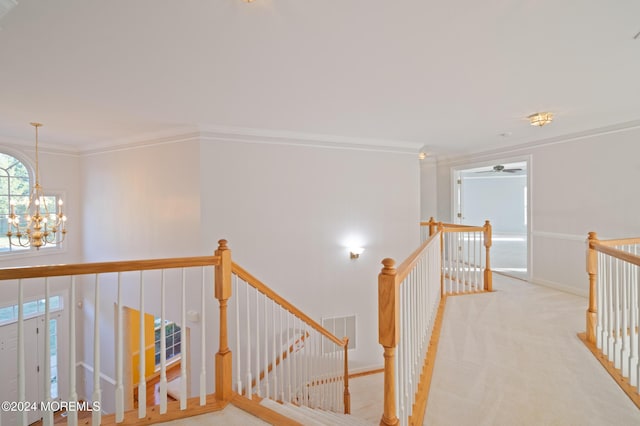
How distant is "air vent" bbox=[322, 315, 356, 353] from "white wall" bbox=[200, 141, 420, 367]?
104 millimetres

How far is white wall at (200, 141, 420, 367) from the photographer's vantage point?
4094mm

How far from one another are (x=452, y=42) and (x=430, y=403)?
8.23 feet

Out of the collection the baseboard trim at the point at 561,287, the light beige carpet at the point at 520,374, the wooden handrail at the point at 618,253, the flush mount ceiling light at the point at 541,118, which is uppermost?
the flush mount ceiling light at the point at 541,118

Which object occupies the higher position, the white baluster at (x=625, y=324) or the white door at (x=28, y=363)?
the white baluster at (x=625, y=324)

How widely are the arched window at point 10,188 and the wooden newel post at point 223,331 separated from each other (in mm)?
5311

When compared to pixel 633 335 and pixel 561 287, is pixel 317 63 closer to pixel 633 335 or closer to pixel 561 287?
pixel 633 335

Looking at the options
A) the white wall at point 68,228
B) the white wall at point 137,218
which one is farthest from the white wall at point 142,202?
the white wall at point 68,228

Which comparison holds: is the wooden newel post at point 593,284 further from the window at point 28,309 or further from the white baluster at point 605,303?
the window at point 28,309

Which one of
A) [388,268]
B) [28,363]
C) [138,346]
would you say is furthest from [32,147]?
[388,268]

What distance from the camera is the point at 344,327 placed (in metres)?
4.78

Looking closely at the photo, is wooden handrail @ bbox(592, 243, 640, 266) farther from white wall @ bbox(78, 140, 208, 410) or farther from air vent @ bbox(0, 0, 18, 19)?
white wall @ bbox(78, 140, 208, 410)

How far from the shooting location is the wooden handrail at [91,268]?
4.66ft

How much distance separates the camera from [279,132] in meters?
4.25

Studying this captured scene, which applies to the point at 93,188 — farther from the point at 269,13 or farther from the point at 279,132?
the point at 269,13
